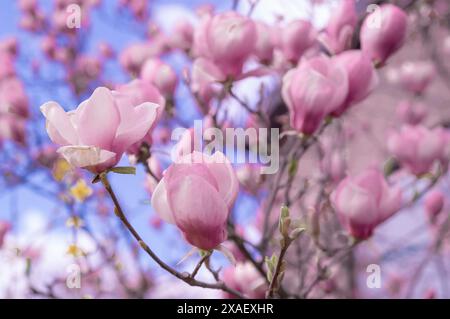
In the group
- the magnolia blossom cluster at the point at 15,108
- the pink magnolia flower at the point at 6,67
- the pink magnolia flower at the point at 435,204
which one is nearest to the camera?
the pink magnolia flower at the point at 435,204

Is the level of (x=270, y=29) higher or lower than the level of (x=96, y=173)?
higher

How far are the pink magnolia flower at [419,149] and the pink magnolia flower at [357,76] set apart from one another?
37 centimetres

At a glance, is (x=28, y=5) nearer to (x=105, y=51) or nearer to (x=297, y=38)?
(x=105, y=51)

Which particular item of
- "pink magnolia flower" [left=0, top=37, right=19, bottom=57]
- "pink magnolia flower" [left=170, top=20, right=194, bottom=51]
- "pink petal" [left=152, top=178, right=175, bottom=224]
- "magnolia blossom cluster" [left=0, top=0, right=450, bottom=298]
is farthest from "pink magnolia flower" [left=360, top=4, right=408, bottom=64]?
"pink magnolia flower" [left=0, top=37, right=19, bottom=57]

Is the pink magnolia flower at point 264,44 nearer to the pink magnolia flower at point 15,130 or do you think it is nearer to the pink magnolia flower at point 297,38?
the pink magnolia flower at point 297,38

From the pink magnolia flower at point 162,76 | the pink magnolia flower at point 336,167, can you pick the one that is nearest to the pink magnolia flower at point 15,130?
the pink magnolia flower at point 162,76

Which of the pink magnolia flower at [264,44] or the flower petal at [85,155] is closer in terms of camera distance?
the flower petal at [85,155]

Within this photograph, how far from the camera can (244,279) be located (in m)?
1.00

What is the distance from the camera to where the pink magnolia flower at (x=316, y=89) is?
34.3 inches

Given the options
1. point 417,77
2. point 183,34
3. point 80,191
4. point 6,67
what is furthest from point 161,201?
point 6,67
